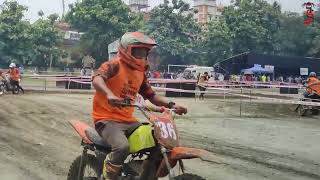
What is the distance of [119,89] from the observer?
4.76m

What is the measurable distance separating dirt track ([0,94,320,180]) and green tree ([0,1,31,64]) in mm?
39781

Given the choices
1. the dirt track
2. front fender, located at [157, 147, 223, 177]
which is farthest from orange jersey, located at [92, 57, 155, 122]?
the dirt track

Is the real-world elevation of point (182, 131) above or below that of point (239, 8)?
below

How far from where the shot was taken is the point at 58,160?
7.54 meters

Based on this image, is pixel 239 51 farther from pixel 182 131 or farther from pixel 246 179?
pixel 246 179

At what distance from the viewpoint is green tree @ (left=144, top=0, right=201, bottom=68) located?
205ft

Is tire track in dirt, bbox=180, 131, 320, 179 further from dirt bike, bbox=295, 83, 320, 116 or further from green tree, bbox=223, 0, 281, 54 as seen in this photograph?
green tree, bbox=223, 0, 281, 54

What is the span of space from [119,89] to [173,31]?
6036 cm

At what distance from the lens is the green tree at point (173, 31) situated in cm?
6241

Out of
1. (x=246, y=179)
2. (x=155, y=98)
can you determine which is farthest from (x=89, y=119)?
(x=155, y=98)

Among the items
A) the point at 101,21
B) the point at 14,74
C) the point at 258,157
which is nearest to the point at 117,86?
the point at 258,157

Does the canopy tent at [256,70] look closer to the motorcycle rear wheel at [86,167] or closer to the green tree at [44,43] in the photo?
the green tree at [44,43]

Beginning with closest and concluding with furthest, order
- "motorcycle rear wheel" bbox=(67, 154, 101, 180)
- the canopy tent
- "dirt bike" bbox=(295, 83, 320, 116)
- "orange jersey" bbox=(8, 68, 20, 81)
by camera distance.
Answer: "motorcycle rear wheel" bbox=(67, 154, 101, 180) < "dirt bike" bbox=(295, 83, 320, 116) < "orange jersey" bbox=(8, 68, 20, 81) < the canopy tent

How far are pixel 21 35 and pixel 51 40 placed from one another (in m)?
5.13
